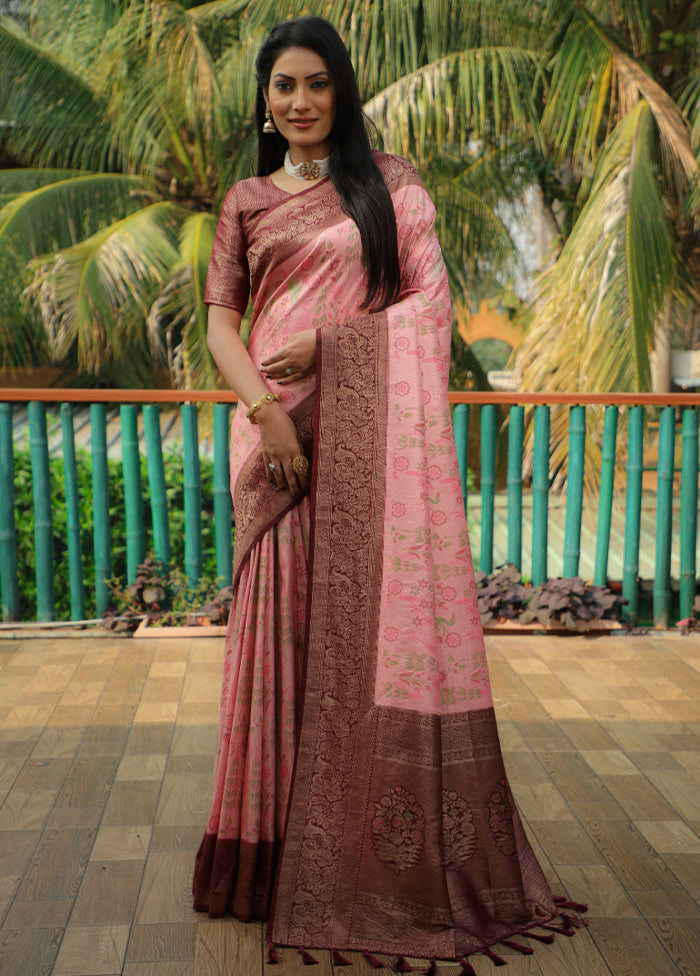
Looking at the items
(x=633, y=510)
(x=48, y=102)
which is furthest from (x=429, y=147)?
(x=633, y=510)

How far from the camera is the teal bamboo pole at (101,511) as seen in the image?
397 centimetres

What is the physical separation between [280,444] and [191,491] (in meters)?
2.30

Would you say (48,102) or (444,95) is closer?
(444,95)

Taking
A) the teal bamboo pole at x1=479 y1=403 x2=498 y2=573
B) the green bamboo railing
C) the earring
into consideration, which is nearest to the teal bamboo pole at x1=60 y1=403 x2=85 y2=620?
the green bamboo railing

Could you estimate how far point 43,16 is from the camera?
8445 mm

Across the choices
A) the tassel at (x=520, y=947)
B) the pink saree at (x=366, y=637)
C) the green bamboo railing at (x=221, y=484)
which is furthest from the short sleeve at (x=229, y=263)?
the green bamboo railing at (x=221, y=484)

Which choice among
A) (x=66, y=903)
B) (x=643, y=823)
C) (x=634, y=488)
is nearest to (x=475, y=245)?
(x=634, y=488)

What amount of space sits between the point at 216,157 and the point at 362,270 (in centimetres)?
593

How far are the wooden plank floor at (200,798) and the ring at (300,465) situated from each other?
92 centimetres

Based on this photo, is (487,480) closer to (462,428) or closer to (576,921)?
(462,428)

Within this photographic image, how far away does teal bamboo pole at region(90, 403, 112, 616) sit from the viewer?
13.0 feet

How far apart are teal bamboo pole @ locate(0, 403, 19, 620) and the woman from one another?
2339 millimetres

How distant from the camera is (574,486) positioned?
13.6 ft

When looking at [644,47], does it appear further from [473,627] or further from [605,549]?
[473,627]
